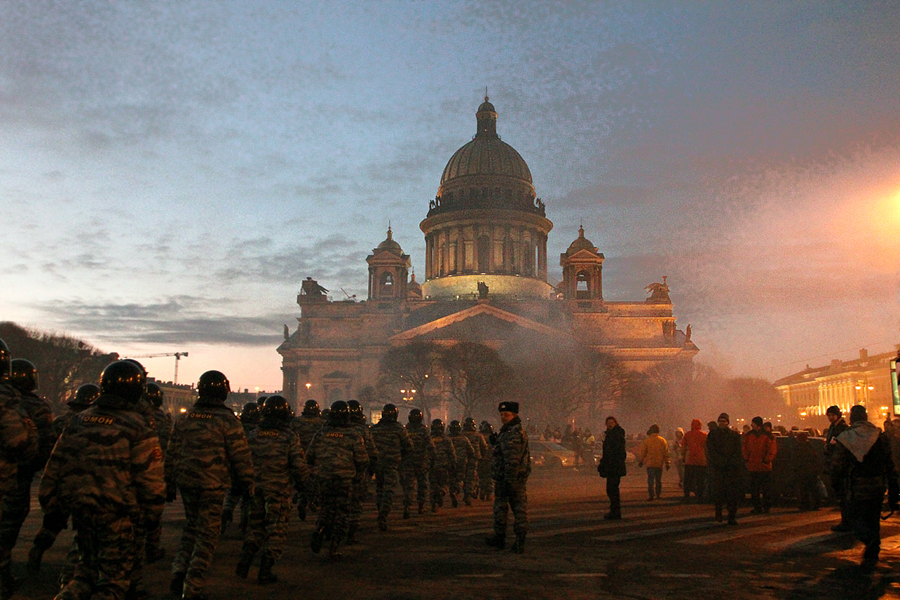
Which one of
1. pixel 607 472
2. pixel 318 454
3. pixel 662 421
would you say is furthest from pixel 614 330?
pixel 318 454

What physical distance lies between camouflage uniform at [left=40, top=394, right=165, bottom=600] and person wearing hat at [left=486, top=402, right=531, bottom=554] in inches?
217

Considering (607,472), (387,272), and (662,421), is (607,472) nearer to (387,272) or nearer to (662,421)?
(662,421)

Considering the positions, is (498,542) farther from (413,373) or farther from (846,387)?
(846,387)

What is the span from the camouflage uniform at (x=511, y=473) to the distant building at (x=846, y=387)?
7750cm

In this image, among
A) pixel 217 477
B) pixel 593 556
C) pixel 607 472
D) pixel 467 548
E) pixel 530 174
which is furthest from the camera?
pixel 530 174

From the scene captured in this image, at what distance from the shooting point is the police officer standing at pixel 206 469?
7.45 m

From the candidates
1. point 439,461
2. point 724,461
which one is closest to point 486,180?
point 439,461

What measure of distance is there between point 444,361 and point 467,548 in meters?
47.3

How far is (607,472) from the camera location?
556 inches

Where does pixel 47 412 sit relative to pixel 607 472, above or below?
above

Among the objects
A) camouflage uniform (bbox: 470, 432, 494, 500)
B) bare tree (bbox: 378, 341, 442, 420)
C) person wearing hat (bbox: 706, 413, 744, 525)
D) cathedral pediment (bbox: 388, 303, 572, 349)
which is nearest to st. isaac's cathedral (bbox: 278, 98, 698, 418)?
cathedral pediment (bbox: 388, 303, 572, 349)

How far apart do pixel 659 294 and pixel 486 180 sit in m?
23.0

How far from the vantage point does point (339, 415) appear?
10.5 m

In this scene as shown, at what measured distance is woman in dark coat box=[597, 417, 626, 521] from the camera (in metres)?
14.0
